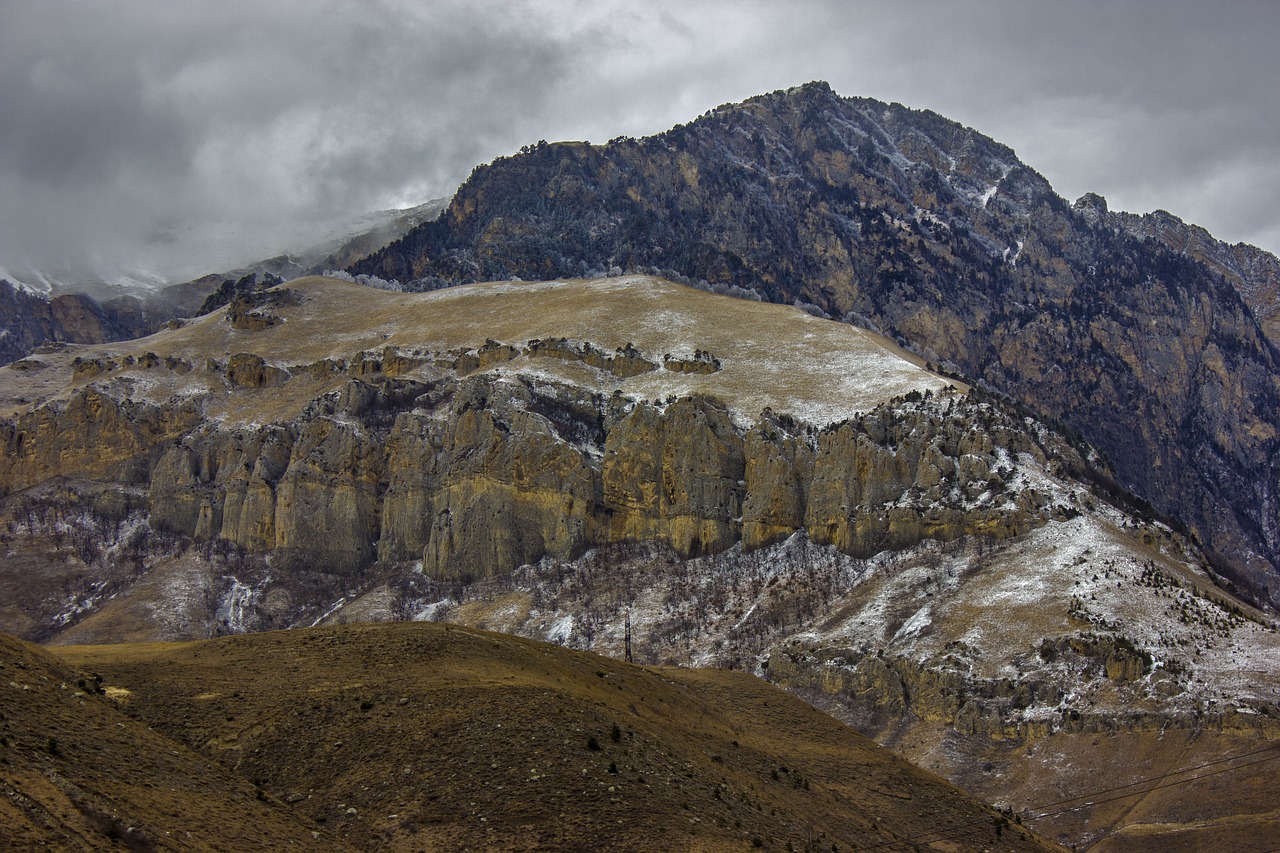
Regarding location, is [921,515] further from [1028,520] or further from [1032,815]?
[1032,815]

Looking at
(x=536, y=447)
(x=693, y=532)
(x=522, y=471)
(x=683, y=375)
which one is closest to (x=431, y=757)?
(x=693, y=532)

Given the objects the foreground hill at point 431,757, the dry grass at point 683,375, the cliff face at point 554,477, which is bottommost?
the foreground hill at point 431,757

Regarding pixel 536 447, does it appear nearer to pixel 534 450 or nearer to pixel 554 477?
pixel 534 450

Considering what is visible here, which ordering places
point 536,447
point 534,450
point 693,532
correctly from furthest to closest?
1. point 536,447
2. point 534,450
3. point 693,532

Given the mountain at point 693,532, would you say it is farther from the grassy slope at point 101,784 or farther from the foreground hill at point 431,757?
the grassy slope at point 101,784

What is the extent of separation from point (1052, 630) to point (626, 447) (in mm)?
69172

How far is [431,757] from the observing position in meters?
38.1

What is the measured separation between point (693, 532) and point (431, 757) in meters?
109

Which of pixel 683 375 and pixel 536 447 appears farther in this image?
pixel 683 375

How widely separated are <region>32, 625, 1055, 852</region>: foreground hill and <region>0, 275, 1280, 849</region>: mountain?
4056 centimetres

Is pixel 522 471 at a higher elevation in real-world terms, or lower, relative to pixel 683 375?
lower

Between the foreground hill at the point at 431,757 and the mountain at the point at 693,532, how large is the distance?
4056 cm

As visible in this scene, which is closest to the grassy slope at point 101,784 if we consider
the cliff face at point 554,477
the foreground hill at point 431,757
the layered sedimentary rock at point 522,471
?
the foreground hill at point 431,757

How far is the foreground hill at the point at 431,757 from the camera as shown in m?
33.0
